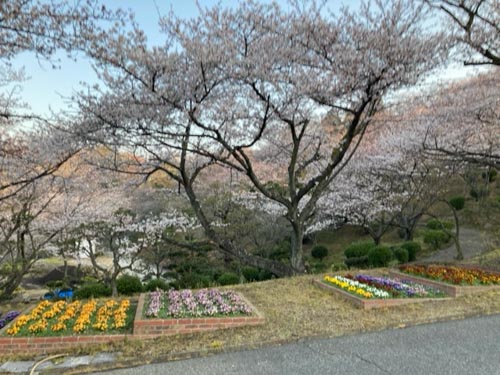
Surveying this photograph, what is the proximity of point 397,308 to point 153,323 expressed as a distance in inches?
117

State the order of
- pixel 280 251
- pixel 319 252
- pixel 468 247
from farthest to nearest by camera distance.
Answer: pixel 319 252
pixel 280 251
pixel 468 247

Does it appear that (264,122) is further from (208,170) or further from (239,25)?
(208,170)

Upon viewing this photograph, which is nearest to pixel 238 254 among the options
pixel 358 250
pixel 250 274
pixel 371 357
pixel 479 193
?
pixel 371 357

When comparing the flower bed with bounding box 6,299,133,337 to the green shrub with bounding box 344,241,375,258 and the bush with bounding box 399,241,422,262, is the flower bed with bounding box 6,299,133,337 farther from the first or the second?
the bush with bounding box 399,241,422,262

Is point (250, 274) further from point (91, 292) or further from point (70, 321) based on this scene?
point (70, 321)

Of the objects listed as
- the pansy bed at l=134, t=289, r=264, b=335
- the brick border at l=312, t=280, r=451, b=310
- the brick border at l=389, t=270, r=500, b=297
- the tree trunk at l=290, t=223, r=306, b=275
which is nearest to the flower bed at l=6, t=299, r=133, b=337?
the pansy bed at l=134, t=289, r=264, b=335

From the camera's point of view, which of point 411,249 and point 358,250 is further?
point 358,250

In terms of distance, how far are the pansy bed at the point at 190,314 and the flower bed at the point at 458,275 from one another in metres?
3.27

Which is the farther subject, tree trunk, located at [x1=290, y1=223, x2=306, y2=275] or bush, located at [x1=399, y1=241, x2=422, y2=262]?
bush, located at [x1=399, y1=241, x2=422, y2=262]

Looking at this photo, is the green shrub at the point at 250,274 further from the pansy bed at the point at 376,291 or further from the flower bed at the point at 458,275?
the pansy bed at the point at 376,291

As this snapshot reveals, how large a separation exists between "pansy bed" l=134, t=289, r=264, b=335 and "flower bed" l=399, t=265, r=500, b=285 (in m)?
3.27

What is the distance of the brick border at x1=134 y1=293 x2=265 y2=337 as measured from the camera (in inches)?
160

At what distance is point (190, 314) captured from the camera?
441 centimetres

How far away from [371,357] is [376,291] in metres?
2.11
